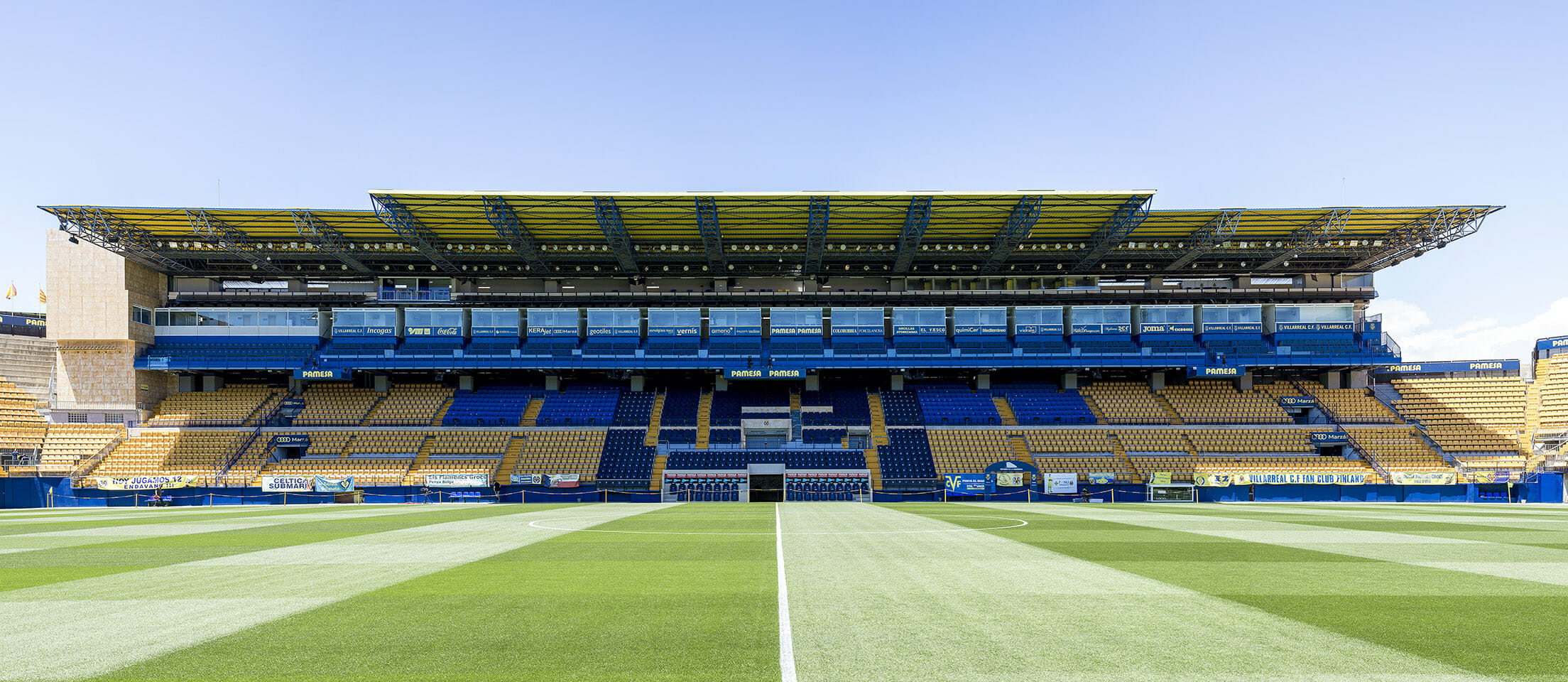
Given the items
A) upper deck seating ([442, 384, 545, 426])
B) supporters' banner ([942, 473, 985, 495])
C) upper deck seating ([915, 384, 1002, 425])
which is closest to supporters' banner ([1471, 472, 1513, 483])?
upper deck seating ([915, 384, 1002, 425])

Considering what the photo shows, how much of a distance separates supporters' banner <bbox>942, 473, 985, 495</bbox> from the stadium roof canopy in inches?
606

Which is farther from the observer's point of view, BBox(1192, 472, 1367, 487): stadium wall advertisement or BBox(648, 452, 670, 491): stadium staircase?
BBox(648, 452, 670, 491): stadium staircase

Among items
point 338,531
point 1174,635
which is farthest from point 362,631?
point 338,531

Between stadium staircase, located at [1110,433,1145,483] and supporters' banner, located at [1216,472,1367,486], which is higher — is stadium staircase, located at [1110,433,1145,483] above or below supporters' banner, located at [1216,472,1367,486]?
above

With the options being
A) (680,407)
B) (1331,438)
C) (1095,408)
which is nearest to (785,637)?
(680,407)

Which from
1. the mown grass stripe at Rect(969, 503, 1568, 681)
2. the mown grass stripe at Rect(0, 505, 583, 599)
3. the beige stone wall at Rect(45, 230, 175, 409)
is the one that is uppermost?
the beige stone wall at Rect(45, 230, 175, 409)

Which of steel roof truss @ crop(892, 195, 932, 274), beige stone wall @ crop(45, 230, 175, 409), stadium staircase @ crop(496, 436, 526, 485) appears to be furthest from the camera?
beige stone wall @ crop(45, 230, 175, 409)

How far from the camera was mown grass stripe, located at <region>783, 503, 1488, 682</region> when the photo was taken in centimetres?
653

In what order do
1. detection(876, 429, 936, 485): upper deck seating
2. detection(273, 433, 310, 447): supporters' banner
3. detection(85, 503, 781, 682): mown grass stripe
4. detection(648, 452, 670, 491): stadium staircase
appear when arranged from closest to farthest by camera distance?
detection(85, 503, 781, 682): mown grass stripe < detection(648, 452, 670, 491): stadium staircase < detection(876, 429, 936, 485): upper deck seating < detection(273, 433, 310, 447): supporters' banner

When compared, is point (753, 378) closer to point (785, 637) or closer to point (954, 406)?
point (954, 406)

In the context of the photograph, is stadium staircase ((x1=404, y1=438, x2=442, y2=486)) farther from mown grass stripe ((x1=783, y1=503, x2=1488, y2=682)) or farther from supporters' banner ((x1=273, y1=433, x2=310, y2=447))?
mown grass stripe ((x1=783, y1=503, x2=1488, y2=682))

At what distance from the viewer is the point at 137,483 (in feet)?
151

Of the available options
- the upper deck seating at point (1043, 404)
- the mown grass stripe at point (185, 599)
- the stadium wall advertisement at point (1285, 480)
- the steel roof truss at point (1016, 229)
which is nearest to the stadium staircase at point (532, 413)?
the upper deck seating at point (1043, 404)

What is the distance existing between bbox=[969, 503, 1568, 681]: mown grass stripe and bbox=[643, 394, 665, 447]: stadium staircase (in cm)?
3810
